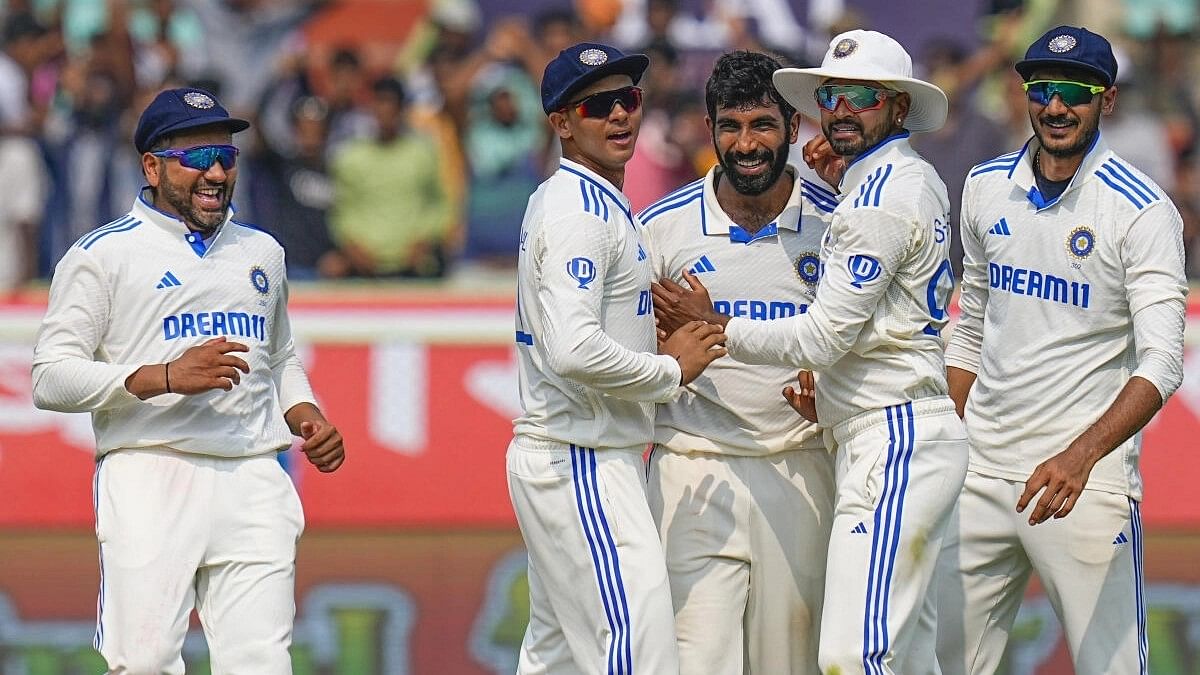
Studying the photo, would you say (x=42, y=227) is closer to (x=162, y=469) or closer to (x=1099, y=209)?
(x=162, y=469)


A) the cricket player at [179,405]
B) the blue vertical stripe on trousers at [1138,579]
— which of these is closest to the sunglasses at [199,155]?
the cricket player at [179,405]

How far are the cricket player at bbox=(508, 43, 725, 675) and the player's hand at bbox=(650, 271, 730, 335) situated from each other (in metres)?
0.07

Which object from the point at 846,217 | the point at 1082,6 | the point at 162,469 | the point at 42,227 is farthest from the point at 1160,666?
the point at 42,227

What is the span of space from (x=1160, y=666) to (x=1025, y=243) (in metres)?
2.73

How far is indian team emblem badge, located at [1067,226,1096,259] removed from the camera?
6.10m

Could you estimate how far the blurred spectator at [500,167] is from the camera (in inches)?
530

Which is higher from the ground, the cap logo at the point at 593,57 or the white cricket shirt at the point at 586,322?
the cap logo at the point at 593,57

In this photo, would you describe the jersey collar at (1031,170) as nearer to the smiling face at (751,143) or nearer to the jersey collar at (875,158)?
the jersey collar at (875,158)

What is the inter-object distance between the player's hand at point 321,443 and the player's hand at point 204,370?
1.78 ft

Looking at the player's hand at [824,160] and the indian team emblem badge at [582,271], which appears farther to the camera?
the player's hand at [824,160]

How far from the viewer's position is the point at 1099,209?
20.1 ft

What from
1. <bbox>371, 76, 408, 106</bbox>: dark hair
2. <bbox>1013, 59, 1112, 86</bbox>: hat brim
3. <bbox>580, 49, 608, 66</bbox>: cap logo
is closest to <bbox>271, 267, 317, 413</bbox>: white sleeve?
<bbox>580, 49, 608, 66</bbox>: cap logo

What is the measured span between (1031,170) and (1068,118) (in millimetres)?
258

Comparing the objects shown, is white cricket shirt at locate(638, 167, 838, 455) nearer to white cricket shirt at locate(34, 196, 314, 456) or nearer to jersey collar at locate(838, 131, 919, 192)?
jersey collar at locate(838, 131, 919, 192)
